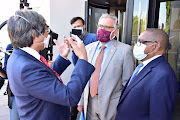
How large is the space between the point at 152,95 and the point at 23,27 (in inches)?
42.1

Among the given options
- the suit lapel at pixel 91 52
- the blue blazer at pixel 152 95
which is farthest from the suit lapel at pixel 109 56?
the blue blazer at pixel 152 95

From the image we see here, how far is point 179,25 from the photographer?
454 centimetres

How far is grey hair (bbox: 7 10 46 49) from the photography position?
3.38ft

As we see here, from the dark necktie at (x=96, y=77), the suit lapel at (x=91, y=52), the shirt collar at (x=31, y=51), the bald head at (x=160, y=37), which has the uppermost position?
the bald head at (x=160, y=37)

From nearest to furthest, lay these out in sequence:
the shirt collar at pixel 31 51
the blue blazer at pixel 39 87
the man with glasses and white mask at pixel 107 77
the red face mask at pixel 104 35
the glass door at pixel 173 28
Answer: the blue blazer at pixel 39 87 < the shirt collar at pixel 31 51 < the man with glasses and white mask at pixel 107 77 < the red face mask at pixel 104 35 < the glass door at pixel 173 28

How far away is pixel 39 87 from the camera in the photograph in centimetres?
96

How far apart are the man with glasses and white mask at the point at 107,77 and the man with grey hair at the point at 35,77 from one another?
0.79 m

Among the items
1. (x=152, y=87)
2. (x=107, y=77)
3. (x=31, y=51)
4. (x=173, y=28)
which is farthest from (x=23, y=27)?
(x=173, y=28)

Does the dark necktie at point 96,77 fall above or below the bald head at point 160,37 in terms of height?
below

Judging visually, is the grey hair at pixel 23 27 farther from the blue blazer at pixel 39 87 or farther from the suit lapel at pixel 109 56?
the suit lapel at pixel 109 56

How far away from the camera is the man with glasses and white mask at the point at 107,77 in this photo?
1.84 m

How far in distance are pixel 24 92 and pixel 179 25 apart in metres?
4.84

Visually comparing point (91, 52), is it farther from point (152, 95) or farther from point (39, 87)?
point (39, 87)

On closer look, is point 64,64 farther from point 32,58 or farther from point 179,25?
point 179,25
